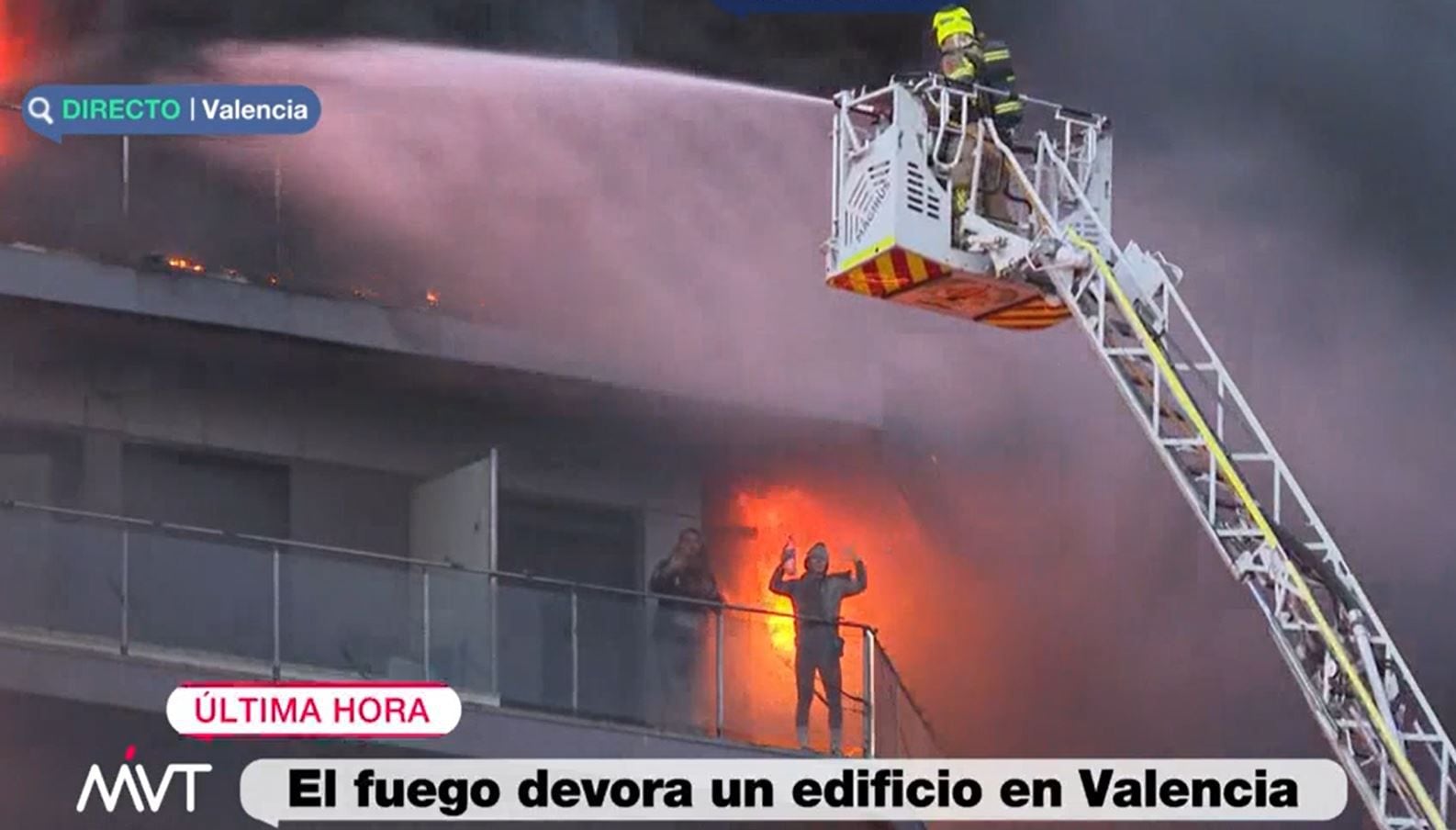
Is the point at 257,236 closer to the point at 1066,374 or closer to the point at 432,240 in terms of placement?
the point at 432,240

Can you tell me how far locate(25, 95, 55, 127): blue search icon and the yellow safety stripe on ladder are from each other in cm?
497

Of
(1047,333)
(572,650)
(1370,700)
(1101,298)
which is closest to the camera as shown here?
(1370,700)

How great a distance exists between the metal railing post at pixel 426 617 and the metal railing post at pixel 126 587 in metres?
1.21

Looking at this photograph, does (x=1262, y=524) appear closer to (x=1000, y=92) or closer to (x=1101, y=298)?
(x=1101, y=298)

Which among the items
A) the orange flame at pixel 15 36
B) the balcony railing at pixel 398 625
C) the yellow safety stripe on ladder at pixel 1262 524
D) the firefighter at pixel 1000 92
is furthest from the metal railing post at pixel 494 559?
the yellow safety stripe on ladder at pixel 1262 524

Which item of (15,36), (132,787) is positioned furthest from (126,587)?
(15,36)

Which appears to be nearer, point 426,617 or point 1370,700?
point 1370,700

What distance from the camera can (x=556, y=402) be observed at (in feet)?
45.1

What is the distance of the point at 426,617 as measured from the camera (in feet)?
38.2

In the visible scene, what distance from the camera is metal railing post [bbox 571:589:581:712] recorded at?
38.7 ft

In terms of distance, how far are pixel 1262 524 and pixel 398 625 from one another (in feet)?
13.1

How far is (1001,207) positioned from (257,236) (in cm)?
436

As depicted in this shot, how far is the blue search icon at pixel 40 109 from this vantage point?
12391 millimetres

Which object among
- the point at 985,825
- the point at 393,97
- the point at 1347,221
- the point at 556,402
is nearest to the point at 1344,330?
the point at 1347,221
